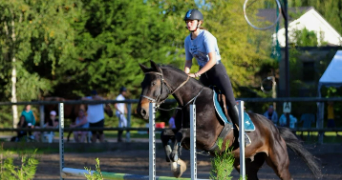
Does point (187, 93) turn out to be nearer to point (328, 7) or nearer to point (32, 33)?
point (328, 7)

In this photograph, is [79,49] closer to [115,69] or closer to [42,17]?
[115,69]

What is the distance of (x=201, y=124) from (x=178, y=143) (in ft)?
1.52

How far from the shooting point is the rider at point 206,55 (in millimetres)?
6180

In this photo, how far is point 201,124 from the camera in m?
6.20

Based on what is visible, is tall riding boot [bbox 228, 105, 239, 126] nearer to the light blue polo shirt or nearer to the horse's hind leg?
the light blue polo shirt

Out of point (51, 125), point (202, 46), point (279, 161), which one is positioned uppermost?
point (202, 46)

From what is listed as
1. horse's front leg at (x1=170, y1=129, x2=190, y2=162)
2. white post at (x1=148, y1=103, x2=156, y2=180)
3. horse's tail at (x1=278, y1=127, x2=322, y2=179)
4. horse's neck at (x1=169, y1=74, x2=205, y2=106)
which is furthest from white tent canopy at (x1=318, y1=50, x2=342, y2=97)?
white post at (x1=148, y1=103, x2=156, y2=180)

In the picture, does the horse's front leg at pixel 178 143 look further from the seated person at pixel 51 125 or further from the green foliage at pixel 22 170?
the seated person at pixel 51 125

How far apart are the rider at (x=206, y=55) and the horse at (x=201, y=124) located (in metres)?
0.16

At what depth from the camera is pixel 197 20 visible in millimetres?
6203

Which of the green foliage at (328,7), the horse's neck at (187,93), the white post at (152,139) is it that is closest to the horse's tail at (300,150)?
the horse's neck at (187,93)

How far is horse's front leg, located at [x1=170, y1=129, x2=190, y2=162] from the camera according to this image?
572 cm

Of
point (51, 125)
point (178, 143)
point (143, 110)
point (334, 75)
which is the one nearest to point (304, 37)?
point (334, 75)

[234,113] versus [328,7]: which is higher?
[328,7]
